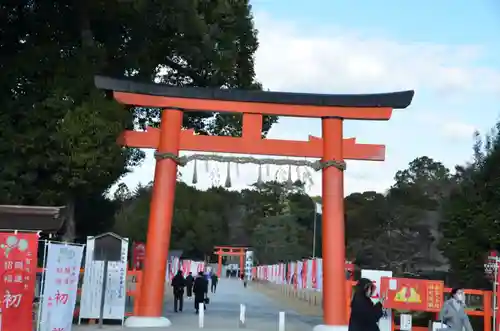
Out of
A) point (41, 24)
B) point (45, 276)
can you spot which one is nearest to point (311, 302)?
point (41, 24)

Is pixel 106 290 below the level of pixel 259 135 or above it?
below

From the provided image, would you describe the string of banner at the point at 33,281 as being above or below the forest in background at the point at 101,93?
below

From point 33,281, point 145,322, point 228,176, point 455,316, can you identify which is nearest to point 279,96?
point 228,176

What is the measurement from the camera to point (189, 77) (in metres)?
24.8

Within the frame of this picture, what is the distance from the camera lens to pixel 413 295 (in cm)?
1590

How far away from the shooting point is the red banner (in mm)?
11797

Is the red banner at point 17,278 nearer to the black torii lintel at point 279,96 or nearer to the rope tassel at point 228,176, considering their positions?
the black torii lintel at point 279,96

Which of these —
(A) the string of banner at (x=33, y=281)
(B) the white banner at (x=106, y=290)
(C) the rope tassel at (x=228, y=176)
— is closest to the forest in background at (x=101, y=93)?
(C) the rope tassel at (x=228, y=176)

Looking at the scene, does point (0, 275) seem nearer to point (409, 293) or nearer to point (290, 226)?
point (409, 293)

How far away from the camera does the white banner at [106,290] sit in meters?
16.8

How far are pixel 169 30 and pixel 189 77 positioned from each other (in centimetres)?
307

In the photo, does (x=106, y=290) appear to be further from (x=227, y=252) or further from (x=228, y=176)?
(x=227, y=252)

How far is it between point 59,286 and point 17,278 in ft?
3.72

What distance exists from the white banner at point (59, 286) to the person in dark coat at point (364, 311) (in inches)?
249
